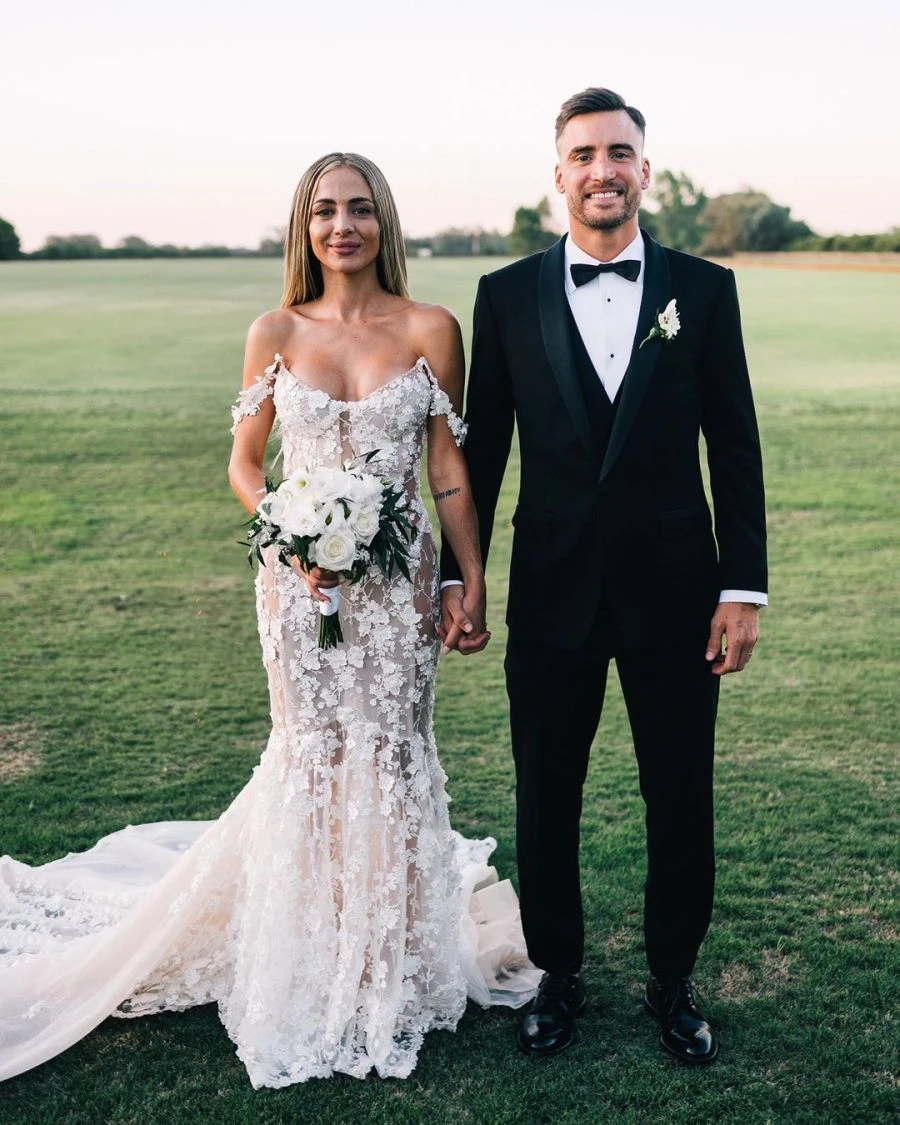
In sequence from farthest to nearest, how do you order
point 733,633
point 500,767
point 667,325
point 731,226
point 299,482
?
point 731,226 → point 500,767 → point 733,633 → point 299,482 → point 667,325

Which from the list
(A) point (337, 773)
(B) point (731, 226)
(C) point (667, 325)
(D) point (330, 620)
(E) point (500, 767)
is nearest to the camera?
(C) point (667, 325)

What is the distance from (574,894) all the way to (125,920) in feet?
4.82

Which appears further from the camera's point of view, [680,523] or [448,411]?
[448,411]

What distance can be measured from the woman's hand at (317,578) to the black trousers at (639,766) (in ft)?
1.94

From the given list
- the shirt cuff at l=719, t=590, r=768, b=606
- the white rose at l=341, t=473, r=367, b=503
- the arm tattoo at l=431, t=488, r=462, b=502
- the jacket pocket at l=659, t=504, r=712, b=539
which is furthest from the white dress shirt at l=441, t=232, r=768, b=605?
the white rose at l=341, t=473, r=367, b=503

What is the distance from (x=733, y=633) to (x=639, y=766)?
505 millimetres

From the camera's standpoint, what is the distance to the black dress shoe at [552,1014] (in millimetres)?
3670

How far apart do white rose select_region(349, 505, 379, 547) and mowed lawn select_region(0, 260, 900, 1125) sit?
0.87 meters

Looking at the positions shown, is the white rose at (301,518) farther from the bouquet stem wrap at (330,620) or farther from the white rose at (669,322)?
the white rose at (669,322)

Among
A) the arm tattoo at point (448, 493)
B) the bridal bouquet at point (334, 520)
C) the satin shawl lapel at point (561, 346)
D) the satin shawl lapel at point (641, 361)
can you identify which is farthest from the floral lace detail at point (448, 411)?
the satin shawl lapel at point (641, 361)

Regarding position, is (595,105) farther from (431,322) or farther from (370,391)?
(370,391)

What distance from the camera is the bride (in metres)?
3.66

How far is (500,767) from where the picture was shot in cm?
604

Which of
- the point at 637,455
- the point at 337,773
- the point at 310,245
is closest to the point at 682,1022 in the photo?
the point at 337,773
